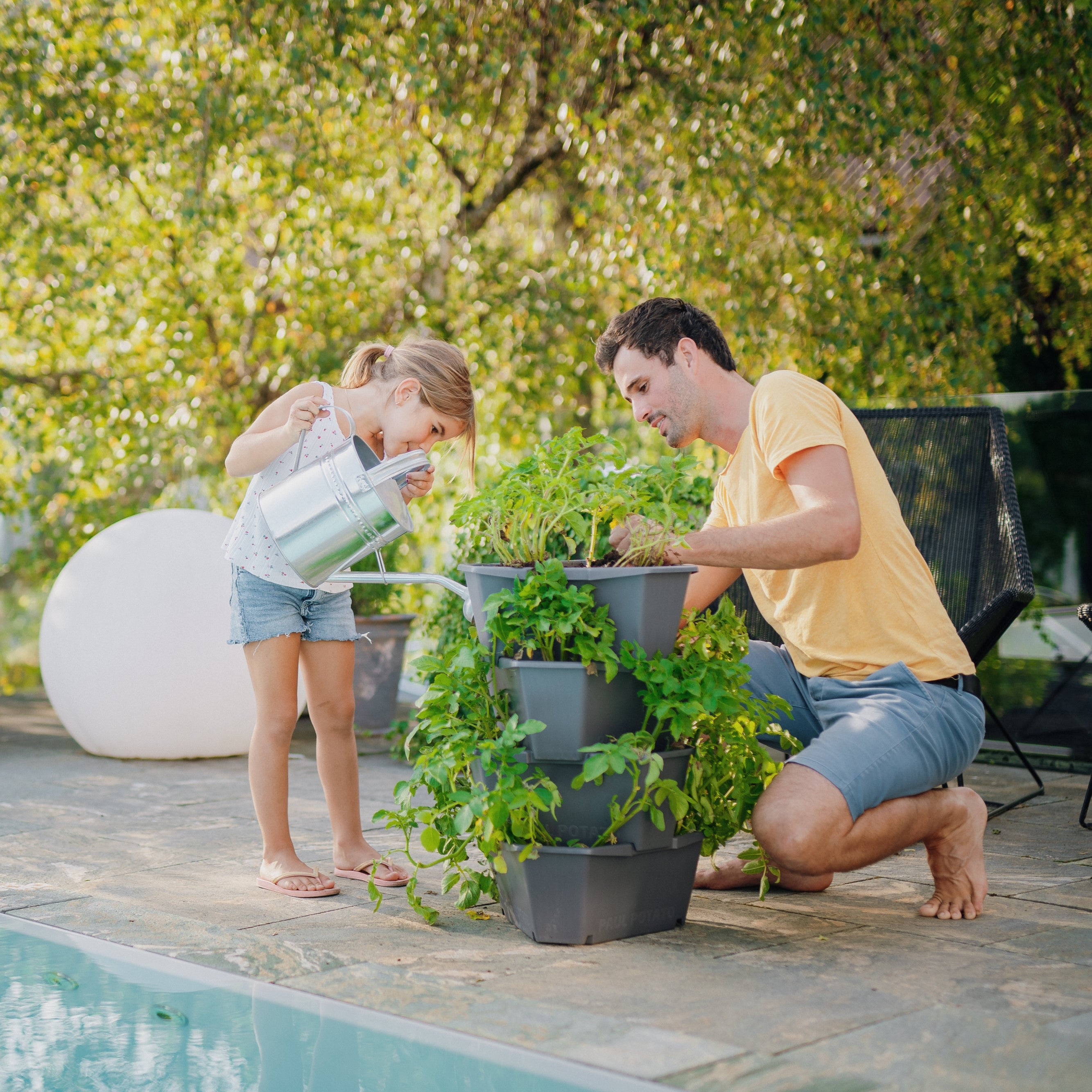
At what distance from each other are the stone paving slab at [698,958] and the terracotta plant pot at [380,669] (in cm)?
150

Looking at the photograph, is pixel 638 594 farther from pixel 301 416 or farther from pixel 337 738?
pixel 337 738

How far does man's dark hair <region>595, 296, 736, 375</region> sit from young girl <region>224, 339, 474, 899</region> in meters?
0.35

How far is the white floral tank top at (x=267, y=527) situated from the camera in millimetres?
2621

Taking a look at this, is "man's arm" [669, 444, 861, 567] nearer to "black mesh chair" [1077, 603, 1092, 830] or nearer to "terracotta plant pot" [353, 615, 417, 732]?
"black mesh chair" [1077, 603, 1092, 830]

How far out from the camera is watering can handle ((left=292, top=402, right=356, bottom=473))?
8.50 feet

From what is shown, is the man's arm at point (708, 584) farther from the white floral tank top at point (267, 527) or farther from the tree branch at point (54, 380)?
the tree branch at point (54, 380)

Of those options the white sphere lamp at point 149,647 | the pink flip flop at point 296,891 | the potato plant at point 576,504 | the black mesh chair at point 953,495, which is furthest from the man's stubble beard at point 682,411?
the white sphere lamp at point 149,647

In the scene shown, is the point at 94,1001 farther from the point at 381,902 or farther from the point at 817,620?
the point at 817,620

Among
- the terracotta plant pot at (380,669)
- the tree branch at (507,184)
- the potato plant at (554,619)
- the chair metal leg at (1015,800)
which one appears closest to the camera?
the potato plant at (554,619)

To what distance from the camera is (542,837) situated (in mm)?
2154

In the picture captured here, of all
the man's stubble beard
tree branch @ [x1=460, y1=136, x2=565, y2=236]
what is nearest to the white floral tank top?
the man's stubble beard

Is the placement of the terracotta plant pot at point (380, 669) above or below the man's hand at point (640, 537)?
below

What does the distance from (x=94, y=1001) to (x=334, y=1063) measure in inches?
18.8

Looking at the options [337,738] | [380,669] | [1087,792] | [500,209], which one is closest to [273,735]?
[337,738]
